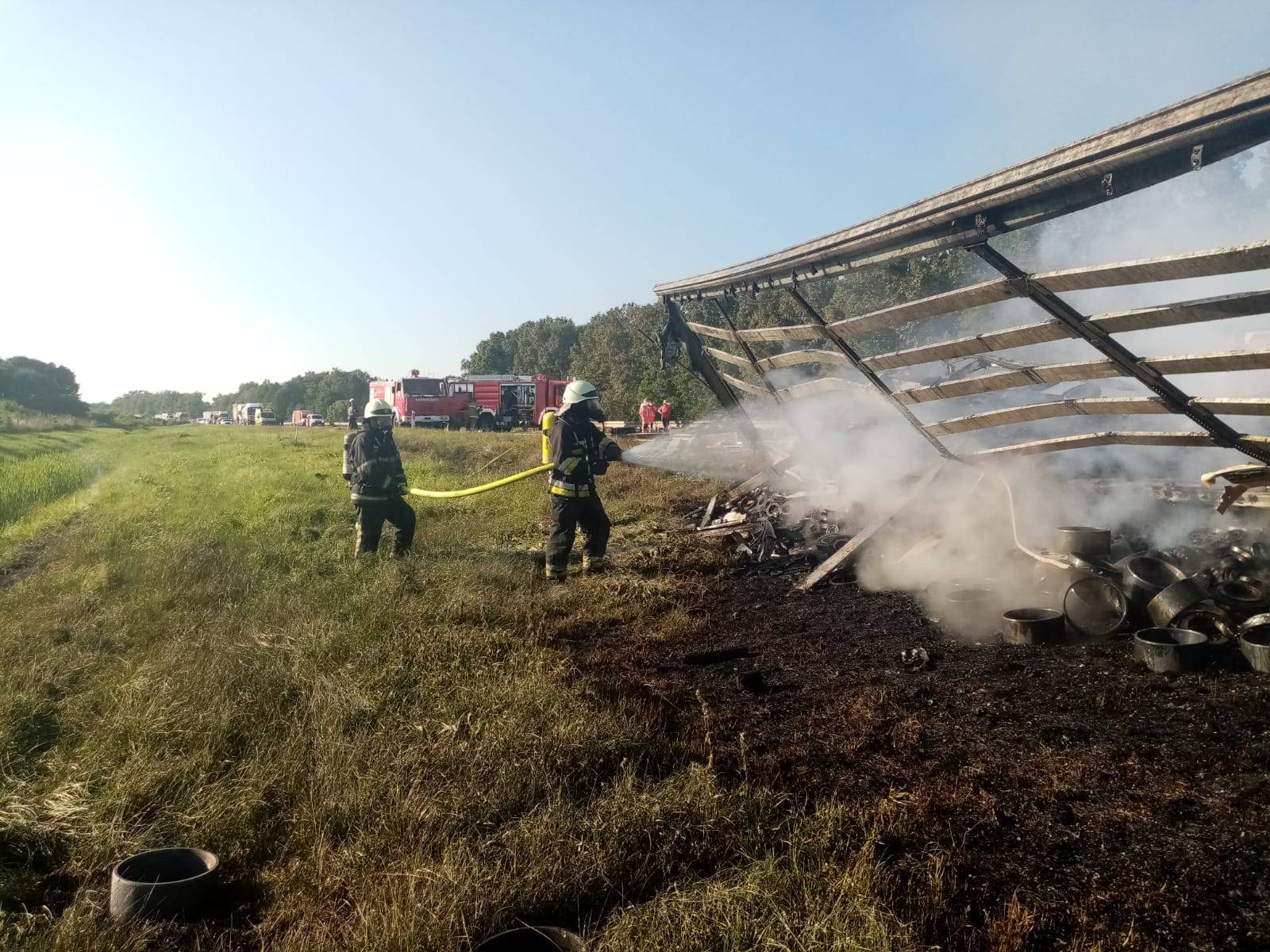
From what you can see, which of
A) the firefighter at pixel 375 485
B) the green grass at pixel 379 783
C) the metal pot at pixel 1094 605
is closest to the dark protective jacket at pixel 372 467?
the firefighter at pixel 375 485

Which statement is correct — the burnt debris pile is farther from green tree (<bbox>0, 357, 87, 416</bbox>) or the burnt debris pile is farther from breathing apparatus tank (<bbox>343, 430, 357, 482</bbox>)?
green tree (<bbox>0, 357, 87, 416</bbox>)

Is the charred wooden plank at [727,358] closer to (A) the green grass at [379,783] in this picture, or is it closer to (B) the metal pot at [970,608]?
(A) the green grass at [379,783]

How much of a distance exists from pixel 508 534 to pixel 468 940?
26.9ft

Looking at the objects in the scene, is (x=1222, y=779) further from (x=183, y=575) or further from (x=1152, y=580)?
(x=183, y=575)

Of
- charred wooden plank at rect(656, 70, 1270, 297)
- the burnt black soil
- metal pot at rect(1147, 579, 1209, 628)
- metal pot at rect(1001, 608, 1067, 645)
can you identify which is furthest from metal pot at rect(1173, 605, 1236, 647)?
charred wooden plank at rect(656, 70, 1270, 297)

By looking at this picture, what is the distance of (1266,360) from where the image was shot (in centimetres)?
418

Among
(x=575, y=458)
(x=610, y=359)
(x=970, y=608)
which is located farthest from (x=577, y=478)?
(x=610, y=359)

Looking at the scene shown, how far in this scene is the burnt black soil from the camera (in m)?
2.36

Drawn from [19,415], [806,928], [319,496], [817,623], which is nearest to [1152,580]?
[817,623]

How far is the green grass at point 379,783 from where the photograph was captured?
234cm

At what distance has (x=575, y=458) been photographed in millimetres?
7672

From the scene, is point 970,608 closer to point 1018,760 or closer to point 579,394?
point 1018,760

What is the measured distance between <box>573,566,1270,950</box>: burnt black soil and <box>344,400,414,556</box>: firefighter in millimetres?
3658

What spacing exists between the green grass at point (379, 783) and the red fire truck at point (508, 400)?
98.8 feet
